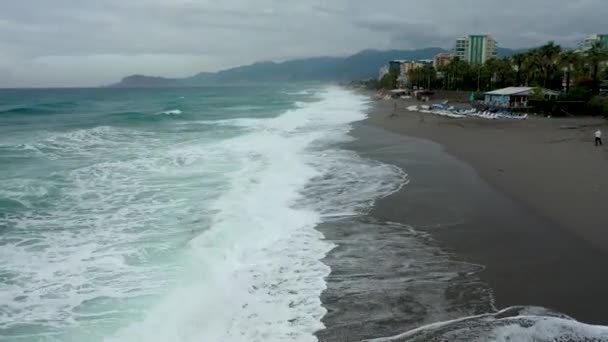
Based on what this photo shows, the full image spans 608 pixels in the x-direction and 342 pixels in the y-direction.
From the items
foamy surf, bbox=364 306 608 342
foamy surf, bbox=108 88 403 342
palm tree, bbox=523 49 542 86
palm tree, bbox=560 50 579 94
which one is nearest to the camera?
foamy surf, bbox=364 306 608 342

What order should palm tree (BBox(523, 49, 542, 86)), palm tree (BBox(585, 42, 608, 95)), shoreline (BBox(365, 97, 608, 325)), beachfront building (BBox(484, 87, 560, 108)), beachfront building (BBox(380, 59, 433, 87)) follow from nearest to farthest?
shoreline (BBox(365, 97, 608, 325))
beachfront building (BBox(484, 87, 560, 108))
palm tree (BBox(585, 42, 608, 95))
palm tree (BBox(523, 49, 542, 86))
beachfront building (BBox(380, 59, 433, 87))

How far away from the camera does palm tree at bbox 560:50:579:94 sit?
1671 inches

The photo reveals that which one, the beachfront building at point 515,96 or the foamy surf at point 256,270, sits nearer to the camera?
the foamy surf at point 256,270

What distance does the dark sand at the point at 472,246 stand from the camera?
6.13m

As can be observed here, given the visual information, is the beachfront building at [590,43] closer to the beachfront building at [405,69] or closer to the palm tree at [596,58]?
the palm tree at [596,58]

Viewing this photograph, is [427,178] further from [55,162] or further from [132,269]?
[55,162]

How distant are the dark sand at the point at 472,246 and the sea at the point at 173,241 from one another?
22.0 inches

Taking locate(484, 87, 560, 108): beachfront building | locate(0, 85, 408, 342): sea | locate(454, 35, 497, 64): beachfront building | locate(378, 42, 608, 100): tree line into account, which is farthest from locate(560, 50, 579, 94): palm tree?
locate(454, 35, 497, 64): beachfront building

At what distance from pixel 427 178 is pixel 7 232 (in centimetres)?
1050

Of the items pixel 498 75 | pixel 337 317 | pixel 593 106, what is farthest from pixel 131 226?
pixel 498 75

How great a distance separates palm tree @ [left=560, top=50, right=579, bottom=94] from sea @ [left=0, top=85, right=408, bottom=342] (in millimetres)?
33549

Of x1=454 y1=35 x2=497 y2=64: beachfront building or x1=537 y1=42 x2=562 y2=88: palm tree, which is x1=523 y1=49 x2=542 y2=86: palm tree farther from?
x1=454 y1=35 x2=497 y2=64: beachfront building

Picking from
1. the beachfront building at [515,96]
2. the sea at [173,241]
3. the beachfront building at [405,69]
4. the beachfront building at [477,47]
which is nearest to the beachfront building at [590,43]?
the beachfront building at [515,96]

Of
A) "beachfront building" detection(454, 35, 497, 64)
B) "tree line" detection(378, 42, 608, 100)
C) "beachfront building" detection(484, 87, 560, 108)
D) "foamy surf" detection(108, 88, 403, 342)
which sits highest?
"beachfront building" detection(454, 35, 497, 64)
